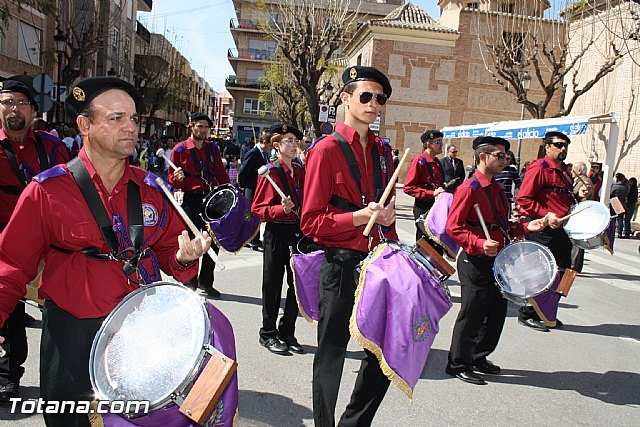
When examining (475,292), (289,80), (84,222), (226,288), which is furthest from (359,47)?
(84,222)

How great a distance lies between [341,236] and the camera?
3.27 meters

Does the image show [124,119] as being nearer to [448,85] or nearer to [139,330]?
[139,330]

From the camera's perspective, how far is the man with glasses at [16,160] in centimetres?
402

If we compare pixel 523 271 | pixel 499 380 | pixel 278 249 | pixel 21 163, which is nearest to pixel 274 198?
pixel 278 249

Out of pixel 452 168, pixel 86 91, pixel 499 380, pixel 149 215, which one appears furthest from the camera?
pixel 452 168

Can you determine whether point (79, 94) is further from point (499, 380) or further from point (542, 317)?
point (542, 317)

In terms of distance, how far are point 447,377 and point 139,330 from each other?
11.4 feet

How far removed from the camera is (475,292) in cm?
488

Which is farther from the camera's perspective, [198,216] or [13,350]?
[198,216]

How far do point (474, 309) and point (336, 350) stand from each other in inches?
80.3

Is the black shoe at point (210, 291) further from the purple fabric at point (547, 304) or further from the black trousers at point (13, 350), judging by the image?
the purple fabric at point (547, 304)

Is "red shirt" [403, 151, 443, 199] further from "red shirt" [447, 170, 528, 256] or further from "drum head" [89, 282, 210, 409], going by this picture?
"drum head" [89, 282, 210, 409]

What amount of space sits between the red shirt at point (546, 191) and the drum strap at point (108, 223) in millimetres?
5206

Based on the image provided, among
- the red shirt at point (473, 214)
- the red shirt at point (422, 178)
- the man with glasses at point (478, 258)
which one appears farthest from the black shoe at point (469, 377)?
the red shirt at point (422, 178)
